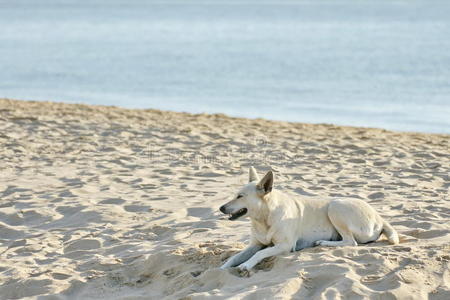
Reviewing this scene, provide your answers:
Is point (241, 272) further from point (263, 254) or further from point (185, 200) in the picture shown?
point (185, 200)

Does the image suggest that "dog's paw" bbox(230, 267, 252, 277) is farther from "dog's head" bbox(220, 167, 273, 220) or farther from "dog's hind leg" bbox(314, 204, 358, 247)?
"dog's hind leg" bbox(314, 204, 358, 247)

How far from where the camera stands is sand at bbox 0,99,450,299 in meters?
6.88

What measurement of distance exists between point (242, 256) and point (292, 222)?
0.54 m

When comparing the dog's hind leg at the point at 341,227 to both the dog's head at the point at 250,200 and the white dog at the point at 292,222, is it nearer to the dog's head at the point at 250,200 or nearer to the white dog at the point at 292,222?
the white dog at the point at 292,222

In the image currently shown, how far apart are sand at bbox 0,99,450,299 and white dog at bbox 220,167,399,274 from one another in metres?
0.15

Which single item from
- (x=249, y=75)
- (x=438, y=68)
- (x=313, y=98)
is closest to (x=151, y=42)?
(x=249, y=75)

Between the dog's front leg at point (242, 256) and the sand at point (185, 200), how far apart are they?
190 mm

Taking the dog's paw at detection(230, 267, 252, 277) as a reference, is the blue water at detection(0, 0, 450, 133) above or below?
above

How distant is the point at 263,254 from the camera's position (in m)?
7.12

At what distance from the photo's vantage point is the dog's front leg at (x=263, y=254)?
7055mm

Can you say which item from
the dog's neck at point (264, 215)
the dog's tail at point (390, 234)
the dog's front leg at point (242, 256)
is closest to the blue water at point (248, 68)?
the dog's tail at point (390, 234)

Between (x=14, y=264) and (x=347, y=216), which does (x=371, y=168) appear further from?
(x=14, y=264)

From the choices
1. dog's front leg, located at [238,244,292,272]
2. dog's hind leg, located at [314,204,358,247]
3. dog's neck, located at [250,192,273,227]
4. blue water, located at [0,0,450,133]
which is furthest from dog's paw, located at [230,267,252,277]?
blue water, located at [0,0,450,133]

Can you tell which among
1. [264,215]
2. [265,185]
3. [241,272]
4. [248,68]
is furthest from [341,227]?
[248,68]
